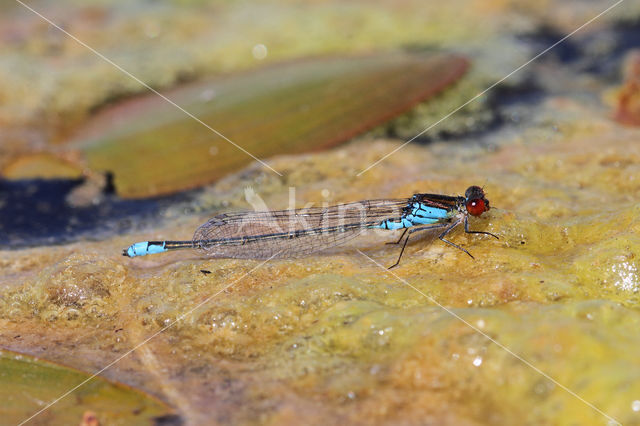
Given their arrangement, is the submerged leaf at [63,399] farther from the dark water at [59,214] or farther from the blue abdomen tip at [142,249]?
the dark water at [59,214]

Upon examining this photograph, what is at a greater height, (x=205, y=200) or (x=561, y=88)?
(x=561, y=88)

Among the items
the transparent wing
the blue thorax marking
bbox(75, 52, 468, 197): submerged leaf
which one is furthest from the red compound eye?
bbox(75, 52, 468, 197): submerged leaf

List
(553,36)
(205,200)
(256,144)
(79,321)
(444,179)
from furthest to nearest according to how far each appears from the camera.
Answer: (553,36), (256,144), (205,200), (444,179), (79,321)

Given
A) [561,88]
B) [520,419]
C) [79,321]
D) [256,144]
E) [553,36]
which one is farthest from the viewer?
[553,36]

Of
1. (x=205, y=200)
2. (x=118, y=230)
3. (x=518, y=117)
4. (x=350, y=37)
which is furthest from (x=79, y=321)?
(x=350, y=37)

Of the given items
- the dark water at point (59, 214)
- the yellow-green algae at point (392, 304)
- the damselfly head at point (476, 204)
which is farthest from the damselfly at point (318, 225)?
the dark water at point (59, 214)

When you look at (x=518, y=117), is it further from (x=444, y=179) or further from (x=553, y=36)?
(x=553, y=36)
